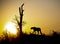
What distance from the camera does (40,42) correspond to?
12.9 meters

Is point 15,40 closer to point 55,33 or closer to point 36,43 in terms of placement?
point 36,43

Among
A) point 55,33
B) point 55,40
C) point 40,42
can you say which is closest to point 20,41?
point 40,42

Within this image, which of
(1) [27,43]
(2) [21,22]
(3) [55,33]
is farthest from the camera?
(2) [21,22]

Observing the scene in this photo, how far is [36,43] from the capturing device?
1273cm

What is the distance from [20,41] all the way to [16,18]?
6843 millimetres

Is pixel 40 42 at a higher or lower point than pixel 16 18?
lower

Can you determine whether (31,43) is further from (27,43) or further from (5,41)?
(5,41)

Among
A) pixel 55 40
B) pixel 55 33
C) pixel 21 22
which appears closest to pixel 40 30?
pixel 21 22

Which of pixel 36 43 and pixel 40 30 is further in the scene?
pixel 40 30

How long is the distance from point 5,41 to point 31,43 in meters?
1.86

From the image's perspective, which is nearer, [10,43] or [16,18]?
[10,43]

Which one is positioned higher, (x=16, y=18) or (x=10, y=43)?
(x=16, y=18)

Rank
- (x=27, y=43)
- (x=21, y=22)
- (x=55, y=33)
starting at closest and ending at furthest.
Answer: (x=27, y=43) → (x=55, y=33) → (x=21, y=22)

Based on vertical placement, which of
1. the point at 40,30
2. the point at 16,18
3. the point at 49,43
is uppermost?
the point at 16,18
